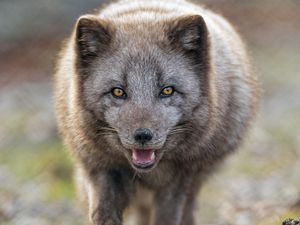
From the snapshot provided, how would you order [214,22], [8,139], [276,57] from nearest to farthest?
[214,22] < [8,139] < [276,57]

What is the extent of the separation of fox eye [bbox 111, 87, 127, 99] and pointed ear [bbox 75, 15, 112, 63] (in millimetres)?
435

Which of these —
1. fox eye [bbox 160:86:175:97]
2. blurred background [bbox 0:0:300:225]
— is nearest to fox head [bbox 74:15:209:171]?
Result: fox eye [bbox 160:86:175:97]

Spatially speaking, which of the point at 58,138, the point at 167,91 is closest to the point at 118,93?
the point at 167,91

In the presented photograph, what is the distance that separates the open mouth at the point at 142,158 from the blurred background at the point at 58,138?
2.12m

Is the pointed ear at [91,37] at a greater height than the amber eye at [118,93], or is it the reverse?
the pointed ear at [91,37]

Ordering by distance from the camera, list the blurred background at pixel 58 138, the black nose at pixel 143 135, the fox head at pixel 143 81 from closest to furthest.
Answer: the black nose at pixel 143 135
the fox head at pixel 143 81
the blurred background at pixel 58 138

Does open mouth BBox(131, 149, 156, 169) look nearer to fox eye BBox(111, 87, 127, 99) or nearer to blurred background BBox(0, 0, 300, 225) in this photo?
fox eye BBox(111, 87, 127, 99)

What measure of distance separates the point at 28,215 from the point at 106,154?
3.61 meters

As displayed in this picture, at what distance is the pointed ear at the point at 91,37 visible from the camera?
23.8ft

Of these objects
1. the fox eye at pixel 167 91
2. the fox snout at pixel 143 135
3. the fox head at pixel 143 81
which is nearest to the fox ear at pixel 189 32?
the fox head at pixel 143 81

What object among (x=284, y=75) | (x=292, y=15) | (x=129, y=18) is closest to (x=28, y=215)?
(x=129, y=18)

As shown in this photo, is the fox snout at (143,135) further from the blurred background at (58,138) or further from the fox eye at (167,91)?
the blurred background at (58,138)

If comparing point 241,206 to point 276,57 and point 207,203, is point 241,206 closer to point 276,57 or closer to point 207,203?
point 207,203

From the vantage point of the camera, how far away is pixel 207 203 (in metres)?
11.5
